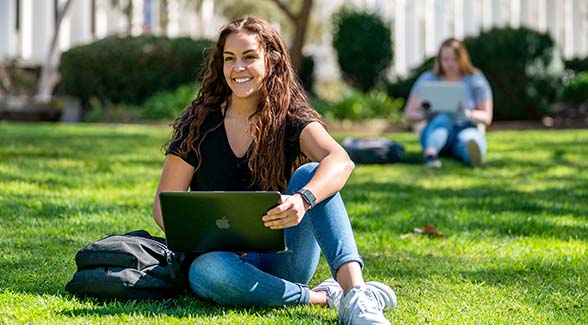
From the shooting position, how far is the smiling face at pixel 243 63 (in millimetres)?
4332

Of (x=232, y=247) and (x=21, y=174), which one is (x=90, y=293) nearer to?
(x=232, y=247)

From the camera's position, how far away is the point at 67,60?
18250mm

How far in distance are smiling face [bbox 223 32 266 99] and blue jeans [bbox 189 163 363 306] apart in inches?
18.9

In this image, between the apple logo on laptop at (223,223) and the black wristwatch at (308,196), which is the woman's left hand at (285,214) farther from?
the apple logo on laptop at (223,223)

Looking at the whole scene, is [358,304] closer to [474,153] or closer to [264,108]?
[264,108]

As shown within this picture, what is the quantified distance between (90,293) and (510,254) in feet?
7.63

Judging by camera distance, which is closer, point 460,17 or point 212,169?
point 212,169

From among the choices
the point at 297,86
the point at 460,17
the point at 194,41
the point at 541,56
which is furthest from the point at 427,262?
the point at 460,17

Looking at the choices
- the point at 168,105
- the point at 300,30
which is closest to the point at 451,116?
the point at 168,105

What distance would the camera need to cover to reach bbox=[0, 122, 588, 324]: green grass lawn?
162 inches

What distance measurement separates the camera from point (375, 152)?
967 cm

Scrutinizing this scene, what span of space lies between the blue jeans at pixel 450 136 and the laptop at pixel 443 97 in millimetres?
113

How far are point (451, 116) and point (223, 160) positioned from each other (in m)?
5.92

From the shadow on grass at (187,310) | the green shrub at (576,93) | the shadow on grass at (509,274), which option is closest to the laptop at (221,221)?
the shadow on grass at (187,310)
